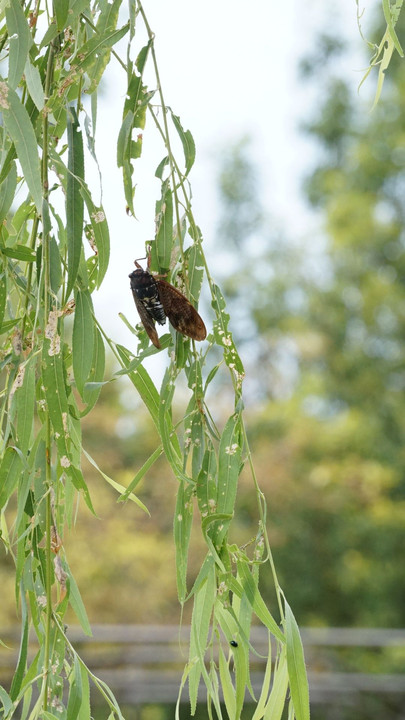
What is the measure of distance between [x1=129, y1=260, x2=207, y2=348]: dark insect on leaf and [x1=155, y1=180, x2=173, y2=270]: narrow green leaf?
2 cm

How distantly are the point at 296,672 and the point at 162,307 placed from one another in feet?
0.91

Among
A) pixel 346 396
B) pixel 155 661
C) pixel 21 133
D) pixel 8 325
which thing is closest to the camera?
pixel 21 133

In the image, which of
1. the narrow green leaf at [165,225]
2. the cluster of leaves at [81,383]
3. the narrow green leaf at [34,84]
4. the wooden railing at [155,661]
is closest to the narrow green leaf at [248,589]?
the cluster of leaves at [81,383]

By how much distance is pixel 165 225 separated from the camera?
2.29 ft

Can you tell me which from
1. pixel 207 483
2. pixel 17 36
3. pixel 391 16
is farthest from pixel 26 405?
pixel 391 16

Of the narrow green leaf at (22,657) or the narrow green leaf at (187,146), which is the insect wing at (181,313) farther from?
the narrow green leaf at (22,657)

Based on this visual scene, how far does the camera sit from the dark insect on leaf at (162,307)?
678mm

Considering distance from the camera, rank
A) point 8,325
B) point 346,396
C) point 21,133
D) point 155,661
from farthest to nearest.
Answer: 1. point 346,396
2. point 155,661
3. point 8,325
4. point 21,133

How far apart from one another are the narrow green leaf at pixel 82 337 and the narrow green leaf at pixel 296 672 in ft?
0.72

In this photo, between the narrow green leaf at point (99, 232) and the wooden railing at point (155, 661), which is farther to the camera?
the wooden railing at point (155, 661)

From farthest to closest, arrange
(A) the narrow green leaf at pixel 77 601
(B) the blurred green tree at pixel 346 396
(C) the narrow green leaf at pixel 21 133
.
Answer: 1. (B) the blurred green tree at pixel 346 396
2. (A) the narrow green leaf at pixel 77 601
3. (C) the narrow green leaf at pixel 21 133

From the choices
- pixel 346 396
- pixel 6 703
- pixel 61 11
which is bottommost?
pixel 6 703

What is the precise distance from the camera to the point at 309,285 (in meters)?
7.13

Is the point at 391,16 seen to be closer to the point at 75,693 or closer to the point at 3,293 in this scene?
the point at 3,293
